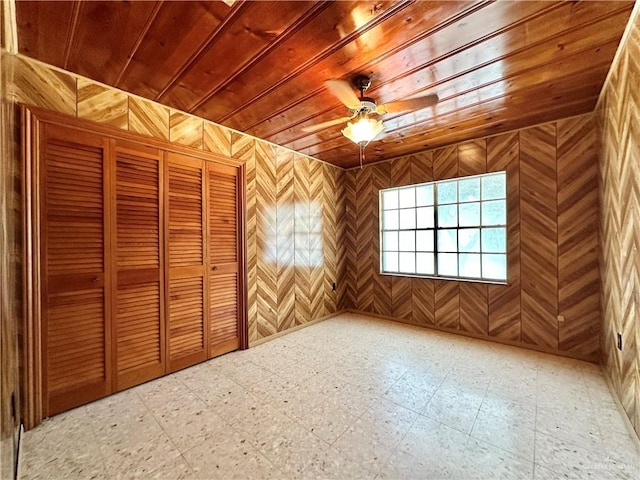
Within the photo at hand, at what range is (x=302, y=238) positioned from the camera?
162 inches

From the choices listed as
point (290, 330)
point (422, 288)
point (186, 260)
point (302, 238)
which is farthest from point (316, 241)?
point (186, 260)

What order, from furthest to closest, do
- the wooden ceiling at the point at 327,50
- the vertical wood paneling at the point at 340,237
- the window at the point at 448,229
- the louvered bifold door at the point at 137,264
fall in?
the vertical wood paneling at the point at 340,237 → the window at the point at 448,229 → the louvered bifold door at the point at 137,264 → the wooden ceiling at the point at 327,50

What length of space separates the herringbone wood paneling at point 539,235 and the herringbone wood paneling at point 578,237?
60 mm

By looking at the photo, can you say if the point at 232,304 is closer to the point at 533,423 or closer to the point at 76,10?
the point at 76,10

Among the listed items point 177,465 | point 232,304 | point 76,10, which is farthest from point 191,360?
point 76,10

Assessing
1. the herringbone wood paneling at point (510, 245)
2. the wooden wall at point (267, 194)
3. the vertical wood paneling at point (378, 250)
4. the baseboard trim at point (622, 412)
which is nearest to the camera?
the baseboard trim at point (622, 412)

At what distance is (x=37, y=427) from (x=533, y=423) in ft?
11.5

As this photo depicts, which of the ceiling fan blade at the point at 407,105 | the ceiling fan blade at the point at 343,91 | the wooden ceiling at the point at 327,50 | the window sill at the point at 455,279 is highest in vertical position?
the wooden ceiling at the point at 327,50

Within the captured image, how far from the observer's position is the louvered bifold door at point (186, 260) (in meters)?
2.64

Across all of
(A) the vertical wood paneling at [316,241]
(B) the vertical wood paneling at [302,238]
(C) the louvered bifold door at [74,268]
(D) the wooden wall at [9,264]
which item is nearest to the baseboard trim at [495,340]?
(A) the vertical wood paneling at [316,241]

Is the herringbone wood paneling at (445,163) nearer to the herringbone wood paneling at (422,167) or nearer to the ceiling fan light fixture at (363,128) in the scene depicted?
the herringbone wood paneling at (422,167)

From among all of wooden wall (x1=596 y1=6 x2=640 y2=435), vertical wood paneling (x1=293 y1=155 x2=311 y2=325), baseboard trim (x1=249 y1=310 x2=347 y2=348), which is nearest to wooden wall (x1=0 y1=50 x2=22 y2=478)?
baseboard trim (x1=249 y1=310 x2=347 y2=348)

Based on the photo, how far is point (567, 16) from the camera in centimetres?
155

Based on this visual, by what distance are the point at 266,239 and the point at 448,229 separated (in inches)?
104
